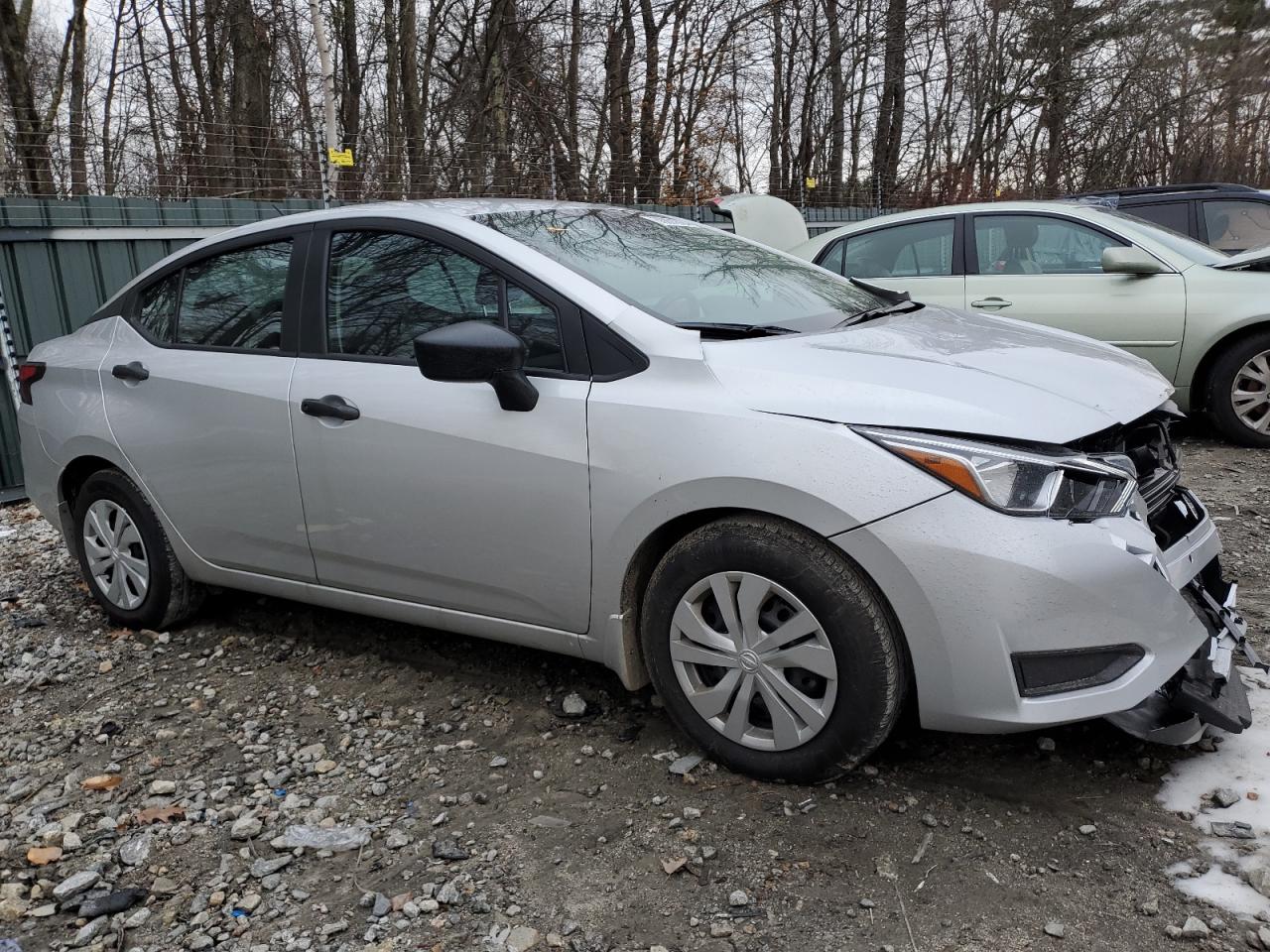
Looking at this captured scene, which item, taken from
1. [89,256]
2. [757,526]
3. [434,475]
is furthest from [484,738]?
[89,256]

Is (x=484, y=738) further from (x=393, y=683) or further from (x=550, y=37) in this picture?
(x=550, y=37)

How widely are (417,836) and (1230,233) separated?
7926 mm

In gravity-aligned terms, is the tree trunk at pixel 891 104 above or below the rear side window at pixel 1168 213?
above

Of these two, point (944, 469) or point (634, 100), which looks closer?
point (944, 469)

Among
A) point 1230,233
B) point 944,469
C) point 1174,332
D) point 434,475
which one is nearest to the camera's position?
point 944,469

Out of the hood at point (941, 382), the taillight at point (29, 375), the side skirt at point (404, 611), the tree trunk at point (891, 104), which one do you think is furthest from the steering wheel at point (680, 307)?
the tree trunk at point (891, 104)

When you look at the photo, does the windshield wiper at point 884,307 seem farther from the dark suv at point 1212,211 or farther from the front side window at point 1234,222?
the front side window at point 1234,222

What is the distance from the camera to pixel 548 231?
133 inches

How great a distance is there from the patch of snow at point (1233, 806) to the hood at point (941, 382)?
0.95 m

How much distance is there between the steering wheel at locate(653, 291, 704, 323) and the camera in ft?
9.87

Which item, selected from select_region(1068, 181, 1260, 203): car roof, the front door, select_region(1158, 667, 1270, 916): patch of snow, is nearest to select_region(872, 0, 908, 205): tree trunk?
select_region(1068, 181, 1260, 203): car roof

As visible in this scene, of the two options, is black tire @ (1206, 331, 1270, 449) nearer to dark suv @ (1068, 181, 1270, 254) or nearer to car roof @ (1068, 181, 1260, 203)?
dark suv @ (1068, 181, 1270, 254)

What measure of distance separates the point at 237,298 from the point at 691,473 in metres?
2.06

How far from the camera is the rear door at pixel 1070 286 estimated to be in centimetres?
647
